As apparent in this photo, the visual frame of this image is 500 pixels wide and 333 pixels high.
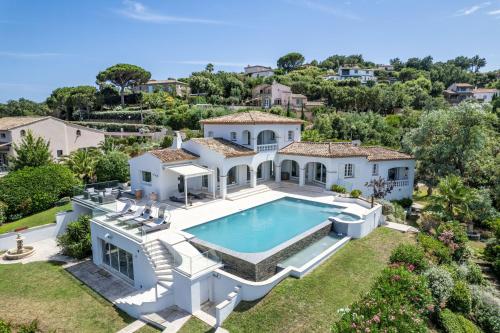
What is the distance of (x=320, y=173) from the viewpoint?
39.2m

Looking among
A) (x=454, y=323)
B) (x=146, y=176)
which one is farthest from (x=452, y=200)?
(x=146, y=176)

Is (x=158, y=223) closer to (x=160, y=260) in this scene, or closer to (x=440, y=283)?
(x=160, y=260)

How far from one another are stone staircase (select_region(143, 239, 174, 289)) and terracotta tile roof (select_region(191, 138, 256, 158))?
44.1ft

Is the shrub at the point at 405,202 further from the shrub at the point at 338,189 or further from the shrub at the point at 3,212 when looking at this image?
the shrub at the point at 3,212

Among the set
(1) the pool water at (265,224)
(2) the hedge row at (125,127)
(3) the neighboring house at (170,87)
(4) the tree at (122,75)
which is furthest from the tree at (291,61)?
(1) the pool water at (265,224)

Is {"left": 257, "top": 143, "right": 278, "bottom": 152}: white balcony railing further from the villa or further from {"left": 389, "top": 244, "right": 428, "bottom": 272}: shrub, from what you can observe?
{"left": 389, "top": 244, "right": 428, "bottom": 272}: shrub

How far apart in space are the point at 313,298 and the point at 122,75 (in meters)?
117

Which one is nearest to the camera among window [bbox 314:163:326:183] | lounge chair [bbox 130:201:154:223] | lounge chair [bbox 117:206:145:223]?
lounge chair [bbox 130:201:154:223]

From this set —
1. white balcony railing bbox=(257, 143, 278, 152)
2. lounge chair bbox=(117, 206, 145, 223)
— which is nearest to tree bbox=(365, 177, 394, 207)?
white balcony railing bbox=(257, 143, 278, 152)

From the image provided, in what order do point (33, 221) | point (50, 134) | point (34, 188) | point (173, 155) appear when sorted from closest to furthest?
point (173, 155)
point (33, 221)
point (34, 188)
point (50, 134)

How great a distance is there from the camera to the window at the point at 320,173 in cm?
3875

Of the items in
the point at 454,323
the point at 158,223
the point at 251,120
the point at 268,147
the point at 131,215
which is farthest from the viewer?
the point at 268,147

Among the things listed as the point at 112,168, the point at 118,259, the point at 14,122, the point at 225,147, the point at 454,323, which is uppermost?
the point at 14,122

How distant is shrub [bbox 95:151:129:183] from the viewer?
39875mm
